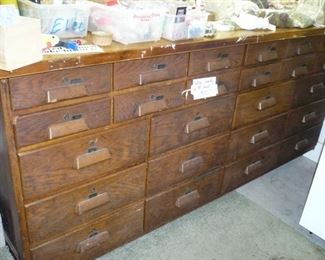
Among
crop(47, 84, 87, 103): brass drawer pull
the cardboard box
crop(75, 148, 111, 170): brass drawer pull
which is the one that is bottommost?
crop(75, 148, 111, 170): brass drawer pull

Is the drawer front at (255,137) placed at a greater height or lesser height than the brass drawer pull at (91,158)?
lesser

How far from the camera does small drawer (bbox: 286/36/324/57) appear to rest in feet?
5.78

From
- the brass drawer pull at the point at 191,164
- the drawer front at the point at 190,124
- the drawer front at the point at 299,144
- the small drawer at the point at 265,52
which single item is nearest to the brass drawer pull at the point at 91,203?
the drawer front at the point at 190,124

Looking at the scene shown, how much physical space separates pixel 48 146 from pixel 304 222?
4.22 ft

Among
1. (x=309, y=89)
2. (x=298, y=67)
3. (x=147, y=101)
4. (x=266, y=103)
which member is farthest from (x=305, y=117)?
(x=147, y=101)

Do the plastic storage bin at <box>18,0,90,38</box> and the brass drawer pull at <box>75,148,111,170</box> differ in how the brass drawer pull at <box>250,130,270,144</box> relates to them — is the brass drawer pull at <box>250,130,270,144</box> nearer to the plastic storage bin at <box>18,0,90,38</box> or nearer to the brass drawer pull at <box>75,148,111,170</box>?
the brass drawer pull at <box>75,148,111,170</box>

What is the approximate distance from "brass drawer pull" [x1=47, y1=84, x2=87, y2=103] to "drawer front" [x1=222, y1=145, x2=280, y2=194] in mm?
996

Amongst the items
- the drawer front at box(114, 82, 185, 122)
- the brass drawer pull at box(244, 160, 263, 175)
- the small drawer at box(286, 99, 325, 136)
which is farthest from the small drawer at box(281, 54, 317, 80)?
the drawer front at box(114, 82, 185, 122)

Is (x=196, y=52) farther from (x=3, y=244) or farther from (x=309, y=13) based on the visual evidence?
(x=3, y=244)

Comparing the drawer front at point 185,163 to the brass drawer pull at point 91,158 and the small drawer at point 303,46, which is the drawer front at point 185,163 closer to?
the brass drawer pull at point 91,158

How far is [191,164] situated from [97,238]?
522mm

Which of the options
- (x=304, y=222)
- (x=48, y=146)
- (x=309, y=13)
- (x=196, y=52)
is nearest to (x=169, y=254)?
(x=304, y=222)

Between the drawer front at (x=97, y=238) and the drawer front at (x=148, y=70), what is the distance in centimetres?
55

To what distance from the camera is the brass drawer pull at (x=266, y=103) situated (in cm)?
176
